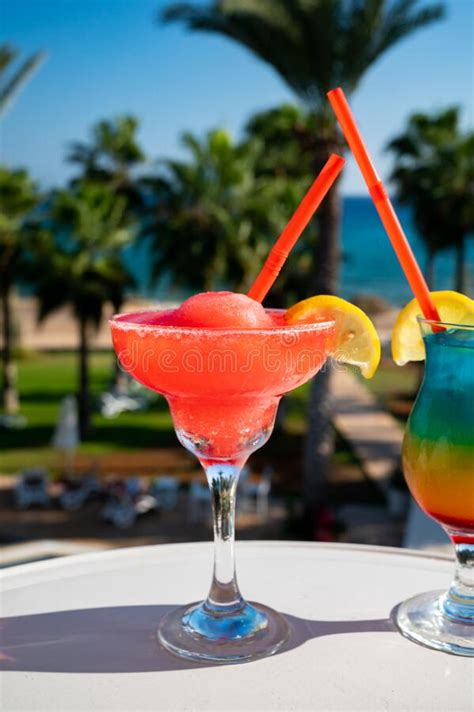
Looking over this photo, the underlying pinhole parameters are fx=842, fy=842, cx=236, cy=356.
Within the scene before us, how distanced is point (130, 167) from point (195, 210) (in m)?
11.1

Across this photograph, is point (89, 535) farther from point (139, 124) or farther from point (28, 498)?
point (139, 124)

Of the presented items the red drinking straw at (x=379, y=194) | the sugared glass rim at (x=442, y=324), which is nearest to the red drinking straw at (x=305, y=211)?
the red drinking straw at (x=379, y=194)

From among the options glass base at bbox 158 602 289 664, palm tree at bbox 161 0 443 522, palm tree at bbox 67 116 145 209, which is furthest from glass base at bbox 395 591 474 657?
palm tree at bbox 67 116 145 209

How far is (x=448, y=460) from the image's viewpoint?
123cm

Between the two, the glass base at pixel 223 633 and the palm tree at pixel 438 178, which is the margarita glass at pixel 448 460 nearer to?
the glass base at pixel 223 633

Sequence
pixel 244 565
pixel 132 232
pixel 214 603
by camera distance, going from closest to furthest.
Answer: pixel 214 603
pixel 244 565
pixel 132 232

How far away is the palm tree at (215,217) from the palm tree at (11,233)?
13.0ft

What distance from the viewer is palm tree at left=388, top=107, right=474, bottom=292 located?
22844 millimetres

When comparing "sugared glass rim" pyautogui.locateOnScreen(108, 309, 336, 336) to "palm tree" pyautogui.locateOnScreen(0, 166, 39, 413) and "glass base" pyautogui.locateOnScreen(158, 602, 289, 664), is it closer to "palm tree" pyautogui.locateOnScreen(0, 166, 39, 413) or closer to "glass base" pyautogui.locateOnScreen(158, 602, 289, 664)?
"glass base" pyautogui.locateOnScreen(158, 602, 289, 664)

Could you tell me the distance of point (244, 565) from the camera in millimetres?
1594

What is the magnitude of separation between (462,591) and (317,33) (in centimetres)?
987

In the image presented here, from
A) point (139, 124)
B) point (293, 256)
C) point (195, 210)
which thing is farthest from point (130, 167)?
point (293, 256)

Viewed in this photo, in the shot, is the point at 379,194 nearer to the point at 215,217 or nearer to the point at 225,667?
the point at 225,667

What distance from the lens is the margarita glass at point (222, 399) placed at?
1169 mm
